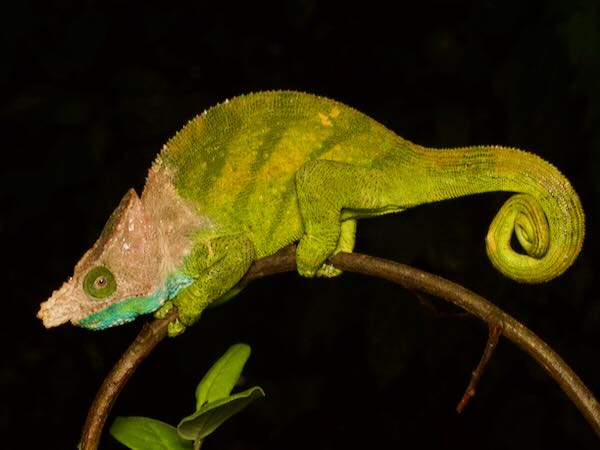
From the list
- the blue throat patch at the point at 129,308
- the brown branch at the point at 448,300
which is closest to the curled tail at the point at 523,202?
the brown branch at the point at 448,300

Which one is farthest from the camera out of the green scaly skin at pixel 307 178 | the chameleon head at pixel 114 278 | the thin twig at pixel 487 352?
the green scaly skin at pixel 307 178

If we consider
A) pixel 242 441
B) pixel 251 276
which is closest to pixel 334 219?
pixel 251 276

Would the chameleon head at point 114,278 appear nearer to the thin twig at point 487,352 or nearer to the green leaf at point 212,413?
the green leaf at point 212,413

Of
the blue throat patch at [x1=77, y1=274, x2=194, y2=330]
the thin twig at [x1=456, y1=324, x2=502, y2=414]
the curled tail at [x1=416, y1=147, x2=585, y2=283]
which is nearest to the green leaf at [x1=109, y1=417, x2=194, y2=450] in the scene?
the blue throat patch at [x1=77, y1=274, x2=194, y2=330]

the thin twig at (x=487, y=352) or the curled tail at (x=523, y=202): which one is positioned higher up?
the curled tail at (x=523, y=202)

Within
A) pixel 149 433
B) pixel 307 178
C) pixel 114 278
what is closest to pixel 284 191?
pixel 307 178

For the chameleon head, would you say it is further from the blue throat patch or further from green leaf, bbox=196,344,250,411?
green leaf, bbox=196,344,250,411
